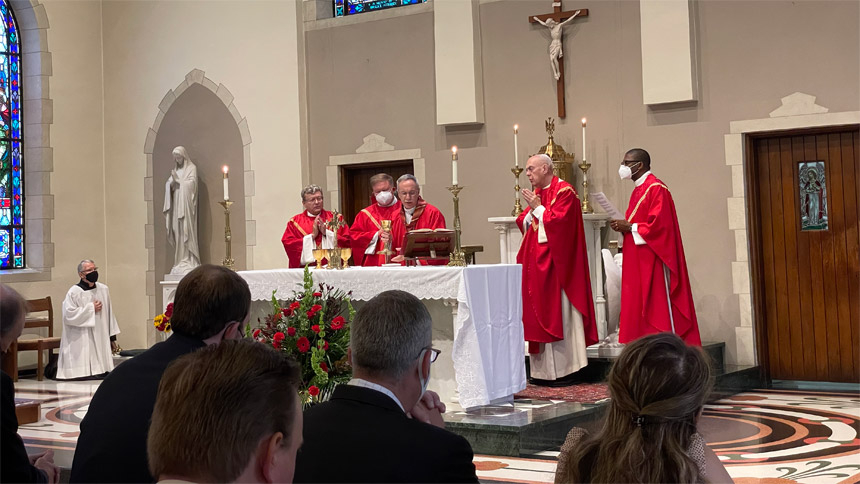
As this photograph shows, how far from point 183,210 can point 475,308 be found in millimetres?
6122

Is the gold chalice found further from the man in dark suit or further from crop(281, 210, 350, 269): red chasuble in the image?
the man in dark suit

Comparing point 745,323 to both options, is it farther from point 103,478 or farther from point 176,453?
point 176,453

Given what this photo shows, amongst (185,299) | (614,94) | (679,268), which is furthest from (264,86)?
(185,299)

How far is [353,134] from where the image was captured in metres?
10.5

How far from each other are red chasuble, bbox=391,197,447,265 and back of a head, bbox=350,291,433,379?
4773mm

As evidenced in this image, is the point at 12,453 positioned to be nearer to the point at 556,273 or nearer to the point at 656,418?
the point at 656,418

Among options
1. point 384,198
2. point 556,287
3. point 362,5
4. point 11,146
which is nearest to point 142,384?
point 556,287

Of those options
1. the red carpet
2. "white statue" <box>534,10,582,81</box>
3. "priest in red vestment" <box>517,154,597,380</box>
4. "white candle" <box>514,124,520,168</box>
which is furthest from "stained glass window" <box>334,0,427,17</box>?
the red carpet

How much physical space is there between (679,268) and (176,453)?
6.32 meters

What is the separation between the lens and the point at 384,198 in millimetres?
7602

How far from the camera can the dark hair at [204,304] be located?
9.05ft

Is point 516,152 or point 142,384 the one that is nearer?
point 142,384

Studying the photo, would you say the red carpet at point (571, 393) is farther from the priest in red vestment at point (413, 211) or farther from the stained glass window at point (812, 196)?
the stained glass window at point (812, 196)

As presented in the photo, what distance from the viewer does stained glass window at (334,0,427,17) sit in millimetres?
10438
